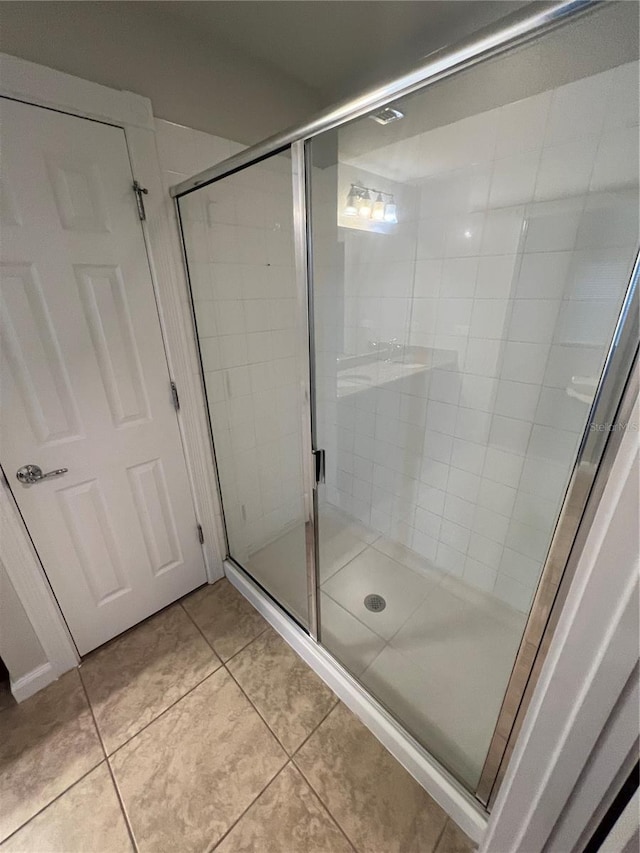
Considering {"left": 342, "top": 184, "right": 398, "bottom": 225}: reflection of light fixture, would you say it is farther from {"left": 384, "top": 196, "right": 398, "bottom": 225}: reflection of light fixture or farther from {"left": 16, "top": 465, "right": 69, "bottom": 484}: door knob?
{"left": 16, "top": 465, "right": 69, "bottom": 484}: door knob

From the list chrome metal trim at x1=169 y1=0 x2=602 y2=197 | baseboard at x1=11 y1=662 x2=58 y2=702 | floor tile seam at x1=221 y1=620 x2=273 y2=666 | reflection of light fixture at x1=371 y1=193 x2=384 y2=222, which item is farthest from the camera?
reflection of light fixture at x1=371 y1=193 x2=384 y2=222

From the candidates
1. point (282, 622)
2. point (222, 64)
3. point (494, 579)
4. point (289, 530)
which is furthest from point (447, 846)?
point (222, 64)

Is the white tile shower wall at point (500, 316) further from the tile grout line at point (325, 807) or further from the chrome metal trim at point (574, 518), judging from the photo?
the tile grout line at point (325, 807)

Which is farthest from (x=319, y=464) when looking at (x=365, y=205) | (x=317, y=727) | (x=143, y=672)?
(x=365, y=205)

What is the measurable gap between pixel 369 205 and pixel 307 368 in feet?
3.39

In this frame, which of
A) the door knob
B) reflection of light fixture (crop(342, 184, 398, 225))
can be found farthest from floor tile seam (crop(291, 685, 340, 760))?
reflection of light fixture (crop(342, 184, 398, 225))

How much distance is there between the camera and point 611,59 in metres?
0.98

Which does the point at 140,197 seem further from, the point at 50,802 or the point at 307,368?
the point at 50,802

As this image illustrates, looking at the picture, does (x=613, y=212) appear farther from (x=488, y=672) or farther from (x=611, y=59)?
(x=488, y=672)

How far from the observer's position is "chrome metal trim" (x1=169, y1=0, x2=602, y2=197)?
53cm

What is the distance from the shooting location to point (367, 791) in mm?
1080

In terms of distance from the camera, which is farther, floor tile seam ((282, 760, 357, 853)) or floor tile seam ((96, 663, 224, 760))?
floor tile seam ((96, 663, 224, 760))

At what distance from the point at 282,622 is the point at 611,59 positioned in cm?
227

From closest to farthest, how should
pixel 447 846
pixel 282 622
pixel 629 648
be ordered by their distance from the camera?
pixel 629 648
pixel 447 846
pixel 282 622
